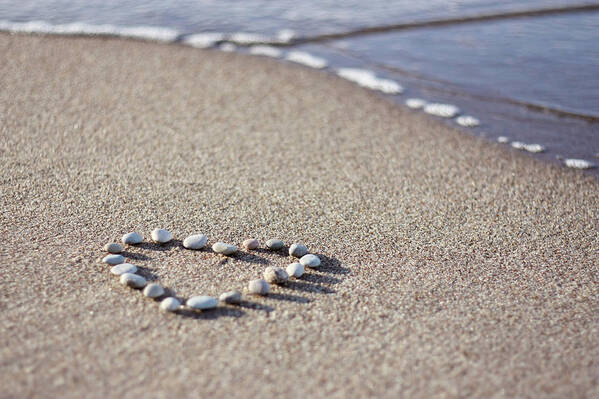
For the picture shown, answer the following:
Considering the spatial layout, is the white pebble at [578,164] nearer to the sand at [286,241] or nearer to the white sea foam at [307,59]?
the sand at [286,241]

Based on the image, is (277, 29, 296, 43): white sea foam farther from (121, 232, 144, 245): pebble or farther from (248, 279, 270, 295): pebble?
(248, 279, 270, 295): pebble

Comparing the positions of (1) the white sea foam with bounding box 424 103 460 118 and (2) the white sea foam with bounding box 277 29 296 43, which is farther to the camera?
(2) the white sea foam with bounding box 277 29 296 43

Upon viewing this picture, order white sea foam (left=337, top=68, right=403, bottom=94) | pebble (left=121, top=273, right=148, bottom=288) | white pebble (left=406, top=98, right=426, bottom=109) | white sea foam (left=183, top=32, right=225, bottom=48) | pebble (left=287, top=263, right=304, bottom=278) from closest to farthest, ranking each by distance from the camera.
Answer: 1. pebble (left=121, top=273, right=148, bottom=288)
2. pebble (left=287, top=263, right=304, bottom=278)
3. white pebble (left=406, top=98, right=426, bottom=109)
4. white sea foam (left=337, top=68, right=403, bottom=94)
5. white sea foam (left=183, top=32, right=225, bottom=48)

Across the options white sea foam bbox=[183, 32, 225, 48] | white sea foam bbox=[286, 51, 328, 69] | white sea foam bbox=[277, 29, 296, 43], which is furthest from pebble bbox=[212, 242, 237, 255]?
white sea foam bbox=[277, 29, 296, 43]

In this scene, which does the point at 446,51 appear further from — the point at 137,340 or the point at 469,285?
the point at 137,340

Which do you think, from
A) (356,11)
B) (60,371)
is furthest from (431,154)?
(356,11)

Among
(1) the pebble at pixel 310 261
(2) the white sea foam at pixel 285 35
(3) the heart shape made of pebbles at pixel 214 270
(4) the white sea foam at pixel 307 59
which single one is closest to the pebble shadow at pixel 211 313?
(3) the heart shape made of pebbles at pixel 214 270

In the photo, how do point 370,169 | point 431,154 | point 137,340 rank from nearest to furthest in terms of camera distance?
point 137,340
point 370,169
point 431,154
